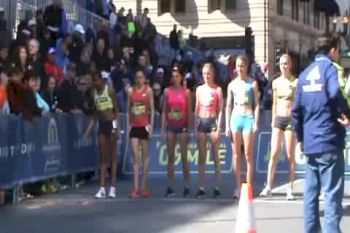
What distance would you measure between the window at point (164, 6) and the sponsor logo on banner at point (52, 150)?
117ft

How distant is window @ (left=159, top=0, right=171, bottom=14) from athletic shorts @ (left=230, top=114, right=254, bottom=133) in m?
38.0

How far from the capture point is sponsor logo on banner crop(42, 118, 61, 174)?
1530cm

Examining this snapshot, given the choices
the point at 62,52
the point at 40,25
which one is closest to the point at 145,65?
the point at 62,52

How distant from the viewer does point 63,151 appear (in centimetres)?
1611

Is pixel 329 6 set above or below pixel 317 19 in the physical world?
above

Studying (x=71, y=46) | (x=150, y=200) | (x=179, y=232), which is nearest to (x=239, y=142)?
(x=150, y=200)

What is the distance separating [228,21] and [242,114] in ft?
120

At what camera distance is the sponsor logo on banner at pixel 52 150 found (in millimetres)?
15305

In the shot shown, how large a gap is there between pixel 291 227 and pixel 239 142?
251cm

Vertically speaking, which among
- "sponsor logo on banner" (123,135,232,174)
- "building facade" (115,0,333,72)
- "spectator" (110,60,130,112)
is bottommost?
"sponsor logo on banner" (123,135,232,174)

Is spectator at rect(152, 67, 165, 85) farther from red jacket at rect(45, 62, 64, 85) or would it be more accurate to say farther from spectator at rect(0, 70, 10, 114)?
spectator at rect(0, 70, 10, 114)

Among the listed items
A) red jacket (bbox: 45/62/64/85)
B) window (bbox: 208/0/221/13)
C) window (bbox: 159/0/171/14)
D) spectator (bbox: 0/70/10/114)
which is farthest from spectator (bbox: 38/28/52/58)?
window (bbox: 159/0/171/14)

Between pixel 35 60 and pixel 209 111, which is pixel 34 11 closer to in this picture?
pixel 35 60

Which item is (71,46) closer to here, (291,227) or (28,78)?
(28,78)
